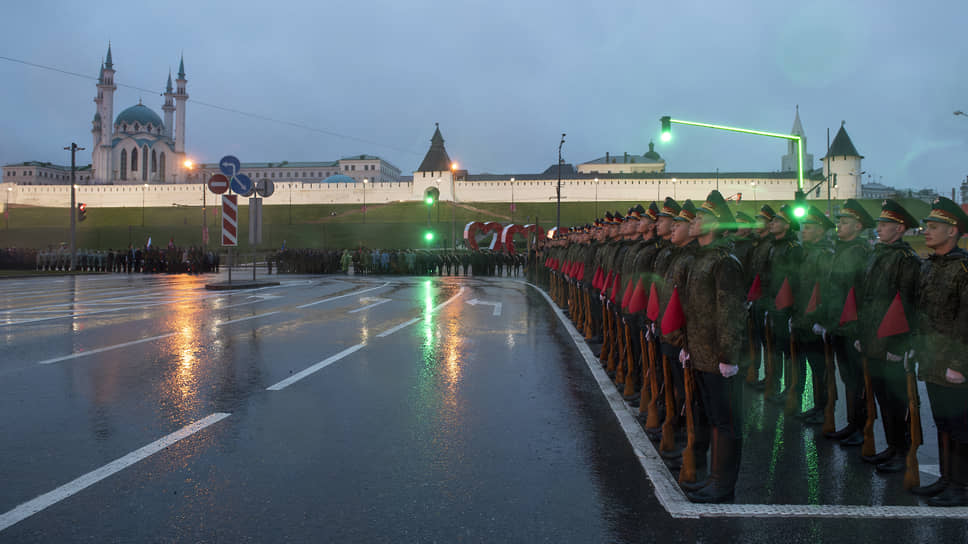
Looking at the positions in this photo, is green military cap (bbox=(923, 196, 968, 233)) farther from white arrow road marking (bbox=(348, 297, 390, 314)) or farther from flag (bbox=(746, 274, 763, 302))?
white arrow road marking (bbox=(348, 297, 390, 314))

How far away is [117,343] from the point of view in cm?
946

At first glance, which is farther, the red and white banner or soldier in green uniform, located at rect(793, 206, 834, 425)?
the red and white banner

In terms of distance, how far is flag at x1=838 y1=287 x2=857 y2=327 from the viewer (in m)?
5.09

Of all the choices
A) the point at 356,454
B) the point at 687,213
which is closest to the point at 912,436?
the point at 687,213

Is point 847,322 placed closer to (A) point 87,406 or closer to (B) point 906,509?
(B) point 906,509

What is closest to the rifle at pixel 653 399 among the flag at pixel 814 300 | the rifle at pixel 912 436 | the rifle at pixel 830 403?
the rifle at pixel 830 403

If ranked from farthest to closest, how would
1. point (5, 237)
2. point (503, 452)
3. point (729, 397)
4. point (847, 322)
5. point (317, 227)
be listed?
1. point (317, 227)
2. point (5, 237)
3. point (847, 322)
4. point (503, 452)
5. point (729, 397)

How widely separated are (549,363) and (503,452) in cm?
377

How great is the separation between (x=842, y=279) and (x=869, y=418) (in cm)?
113

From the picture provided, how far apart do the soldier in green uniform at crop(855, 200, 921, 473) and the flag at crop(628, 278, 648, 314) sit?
166 cm

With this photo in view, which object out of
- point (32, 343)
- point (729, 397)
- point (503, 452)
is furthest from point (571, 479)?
point (32, 343)

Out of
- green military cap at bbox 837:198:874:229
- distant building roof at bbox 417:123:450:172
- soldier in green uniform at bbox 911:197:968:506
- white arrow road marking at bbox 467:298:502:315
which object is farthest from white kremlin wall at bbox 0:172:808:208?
soldier in green uniform at bbox 911:197:968:506

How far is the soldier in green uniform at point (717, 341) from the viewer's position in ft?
13.2

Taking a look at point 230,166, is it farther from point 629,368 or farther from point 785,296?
point 785,296
